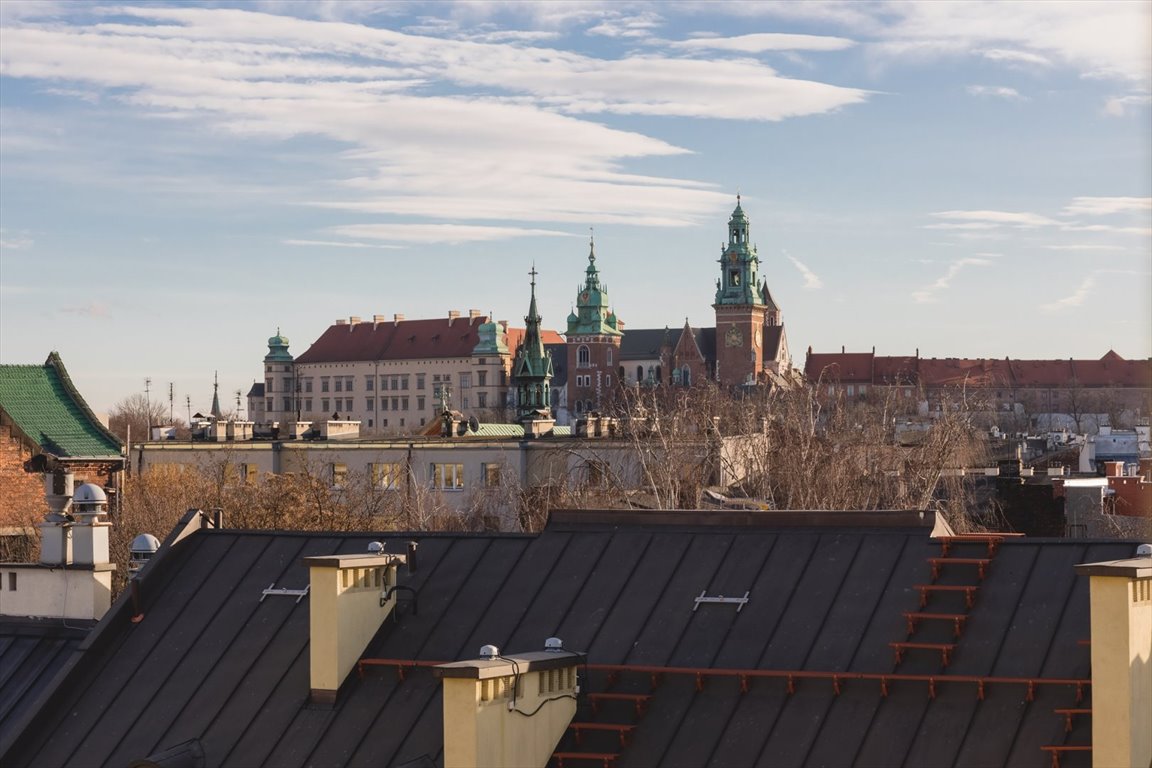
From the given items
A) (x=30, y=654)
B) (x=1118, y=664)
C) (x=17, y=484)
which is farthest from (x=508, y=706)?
(x=17, y=484)

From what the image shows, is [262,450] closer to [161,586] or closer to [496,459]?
[496,459]

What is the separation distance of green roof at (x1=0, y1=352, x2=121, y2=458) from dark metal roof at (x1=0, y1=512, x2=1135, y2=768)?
36358 millimetres

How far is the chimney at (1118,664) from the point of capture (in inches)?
447

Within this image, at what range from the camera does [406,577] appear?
15.9m

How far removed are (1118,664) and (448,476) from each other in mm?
68448

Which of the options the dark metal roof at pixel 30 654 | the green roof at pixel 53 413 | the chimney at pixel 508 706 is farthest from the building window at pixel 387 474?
the chimney at pixel 508 706

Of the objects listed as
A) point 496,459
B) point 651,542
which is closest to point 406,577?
point 651,542

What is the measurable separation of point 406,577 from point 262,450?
228 feet

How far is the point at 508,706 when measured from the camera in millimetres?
12703

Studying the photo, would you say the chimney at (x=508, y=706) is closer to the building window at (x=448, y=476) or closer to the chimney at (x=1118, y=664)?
the chimney at (x=1118, y=664)

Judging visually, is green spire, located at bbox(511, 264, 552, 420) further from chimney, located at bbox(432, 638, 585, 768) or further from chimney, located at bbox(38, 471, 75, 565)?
chimney, located at bbox(432, 638, 585, 768)

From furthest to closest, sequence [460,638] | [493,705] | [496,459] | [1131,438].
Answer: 1. [1131,438]
2. [496,459]
3. [460,638]
4. [493,705]

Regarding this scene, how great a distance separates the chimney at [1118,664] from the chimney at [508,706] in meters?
4.01

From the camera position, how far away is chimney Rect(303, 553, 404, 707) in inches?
580
